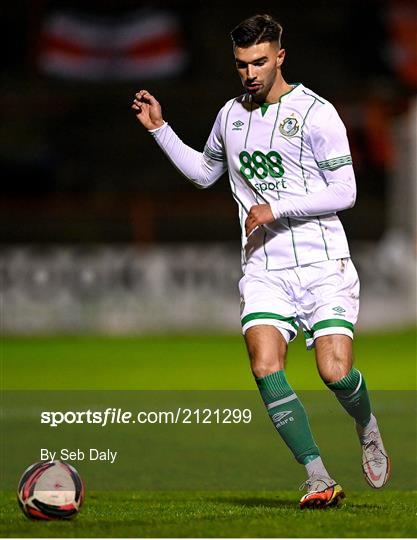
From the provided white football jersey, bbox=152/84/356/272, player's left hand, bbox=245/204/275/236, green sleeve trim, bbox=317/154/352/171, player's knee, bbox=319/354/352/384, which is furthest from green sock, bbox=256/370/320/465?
green sleeve trim, bbox=317/154/352/171

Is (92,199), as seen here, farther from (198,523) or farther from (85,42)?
(198,523)

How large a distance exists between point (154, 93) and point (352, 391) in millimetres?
18710

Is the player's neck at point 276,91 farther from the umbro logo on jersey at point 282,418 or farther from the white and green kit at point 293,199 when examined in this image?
the umbro logo on jersey at point 282,418

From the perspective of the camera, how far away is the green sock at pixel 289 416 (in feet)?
21.8

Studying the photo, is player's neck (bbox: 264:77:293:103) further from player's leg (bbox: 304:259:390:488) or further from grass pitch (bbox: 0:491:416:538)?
grass pitch (bbox: 0:491:416:538)

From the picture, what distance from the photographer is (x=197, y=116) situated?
2770 centimetres

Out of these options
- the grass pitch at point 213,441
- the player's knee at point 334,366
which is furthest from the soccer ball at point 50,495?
the player's knee at point 334,366

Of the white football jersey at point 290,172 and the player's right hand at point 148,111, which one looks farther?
the player's right hand at point 148,111

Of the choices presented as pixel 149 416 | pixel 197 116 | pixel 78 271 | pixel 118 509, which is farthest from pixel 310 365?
pixel 197 116

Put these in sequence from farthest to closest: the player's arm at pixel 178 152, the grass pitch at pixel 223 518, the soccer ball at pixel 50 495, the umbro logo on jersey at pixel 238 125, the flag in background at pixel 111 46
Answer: the flag in background at pixel 111 46 < the player's arm at pixel 178 152 < the umbro logo on jersey at pixel 238 125 < the soccer ball at pixel 50 495 < the grass pitch at pixel 223 518

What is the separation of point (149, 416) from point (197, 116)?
1685 cm

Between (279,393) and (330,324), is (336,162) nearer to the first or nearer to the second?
(330,324)

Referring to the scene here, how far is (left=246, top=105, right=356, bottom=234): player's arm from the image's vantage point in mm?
6652

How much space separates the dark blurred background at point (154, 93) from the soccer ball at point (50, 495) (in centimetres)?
1723
